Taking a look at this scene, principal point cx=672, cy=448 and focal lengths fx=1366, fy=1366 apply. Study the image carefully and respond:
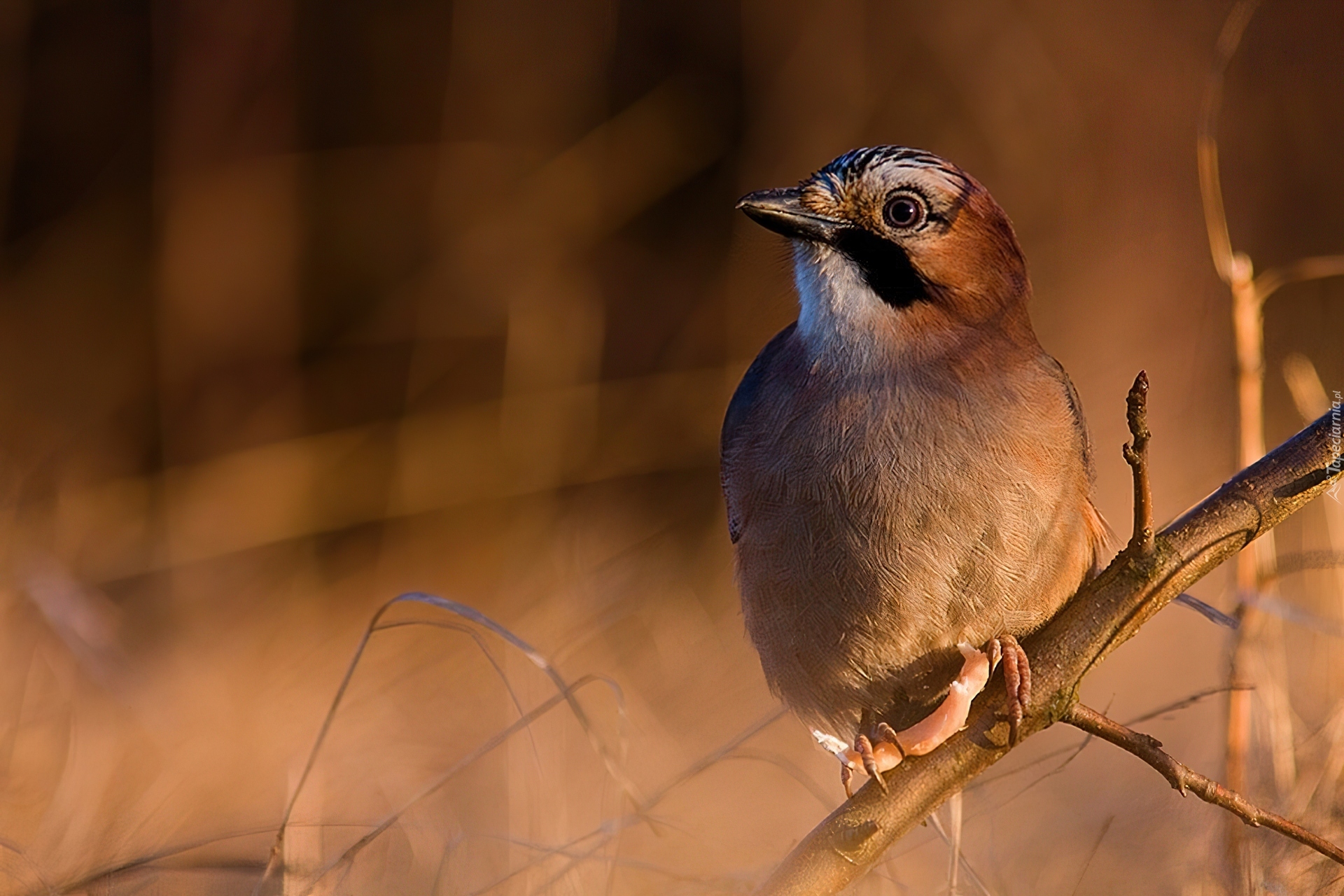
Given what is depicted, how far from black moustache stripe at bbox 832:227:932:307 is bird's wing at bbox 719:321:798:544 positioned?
9.7 inches

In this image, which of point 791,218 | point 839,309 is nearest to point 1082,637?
point 839,309

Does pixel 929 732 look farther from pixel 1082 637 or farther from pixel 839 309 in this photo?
pixel 839 309

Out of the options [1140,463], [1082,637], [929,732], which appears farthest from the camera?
[929,732]

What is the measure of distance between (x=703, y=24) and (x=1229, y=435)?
337 centimetres

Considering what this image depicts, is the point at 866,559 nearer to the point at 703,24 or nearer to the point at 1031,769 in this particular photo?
the point at 1031,769

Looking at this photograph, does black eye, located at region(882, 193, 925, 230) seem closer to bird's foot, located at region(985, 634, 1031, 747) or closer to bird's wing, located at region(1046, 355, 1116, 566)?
bird's wing, located at region(1046, 355, 1116, 566)

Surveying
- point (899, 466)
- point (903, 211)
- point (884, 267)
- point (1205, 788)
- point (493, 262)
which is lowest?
point (493, 262)

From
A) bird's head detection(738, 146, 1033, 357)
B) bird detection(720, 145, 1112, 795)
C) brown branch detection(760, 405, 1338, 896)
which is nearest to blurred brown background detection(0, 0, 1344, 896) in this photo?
bird detection(720, 145, 1112, 795)

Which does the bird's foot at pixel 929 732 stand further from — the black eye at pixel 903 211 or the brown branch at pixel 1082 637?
the black eye at pixel 903 211

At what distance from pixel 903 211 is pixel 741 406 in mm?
589

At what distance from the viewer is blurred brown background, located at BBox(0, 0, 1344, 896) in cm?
636

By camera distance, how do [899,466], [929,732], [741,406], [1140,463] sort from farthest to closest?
[741,406] → [899,466] → [929,732] → [1140,463]

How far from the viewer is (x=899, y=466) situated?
A: 2.73 meters

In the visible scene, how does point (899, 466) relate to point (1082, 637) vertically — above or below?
above
